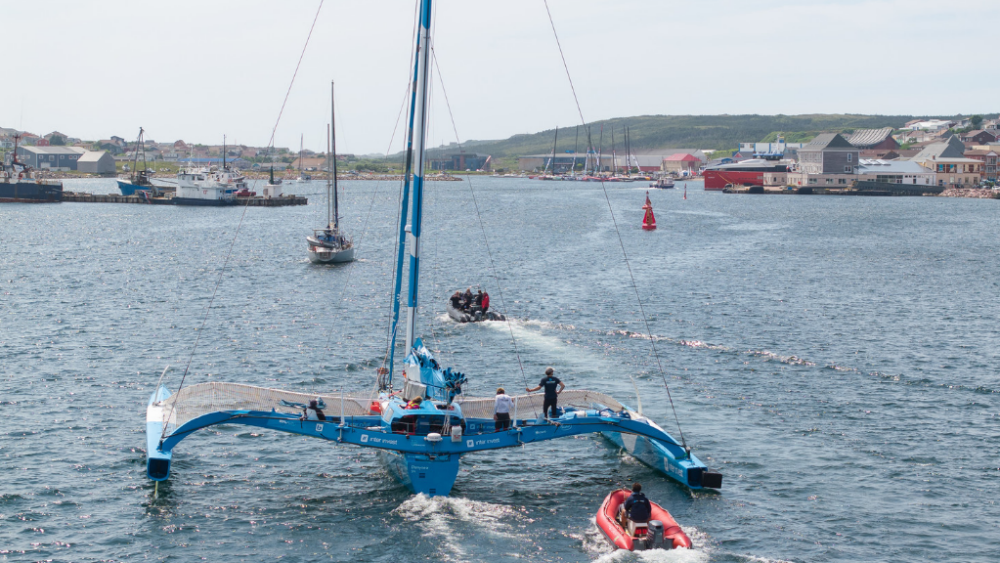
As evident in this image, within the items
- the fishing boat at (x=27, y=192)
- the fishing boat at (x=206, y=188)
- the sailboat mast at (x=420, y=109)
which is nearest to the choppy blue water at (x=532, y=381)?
the sailboat mast at (x=420, y=109)

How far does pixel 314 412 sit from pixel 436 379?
12.4 feet

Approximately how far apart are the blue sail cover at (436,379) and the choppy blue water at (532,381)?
2647 millimetres

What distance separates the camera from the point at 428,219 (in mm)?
138000

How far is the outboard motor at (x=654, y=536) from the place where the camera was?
22672 millimetres

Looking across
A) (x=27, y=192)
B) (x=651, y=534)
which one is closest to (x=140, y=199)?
(x=27, y=192)

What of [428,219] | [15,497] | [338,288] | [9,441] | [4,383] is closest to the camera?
[15,497]

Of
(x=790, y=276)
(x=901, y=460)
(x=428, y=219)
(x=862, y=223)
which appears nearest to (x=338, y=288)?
(x=790, y=276)

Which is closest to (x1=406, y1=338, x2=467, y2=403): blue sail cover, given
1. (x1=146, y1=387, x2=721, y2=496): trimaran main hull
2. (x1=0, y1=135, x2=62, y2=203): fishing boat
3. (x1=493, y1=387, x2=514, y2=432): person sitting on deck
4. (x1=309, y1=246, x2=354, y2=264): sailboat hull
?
(x1=146, y1=387, x2=721, y2=496): trimaran main hull

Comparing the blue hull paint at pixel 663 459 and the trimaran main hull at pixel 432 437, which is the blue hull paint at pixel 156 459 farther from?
the blue hull paint at pixel 663 459

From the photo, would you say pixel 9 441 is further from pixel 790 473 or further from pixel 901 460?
pixel 901 460

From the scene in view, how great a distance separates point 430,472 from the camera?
25.6 m

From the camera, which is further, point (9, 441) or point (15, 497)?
point (9, 441)

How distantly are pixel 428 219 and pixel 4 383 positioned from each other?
102m

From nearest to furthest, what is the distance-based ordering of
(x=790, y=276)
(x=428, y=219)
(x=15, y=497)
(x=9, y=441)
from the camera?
(x=15, y=497) → (x=9, y=441) → (x=790, y=276) → (x=428, y=219)
